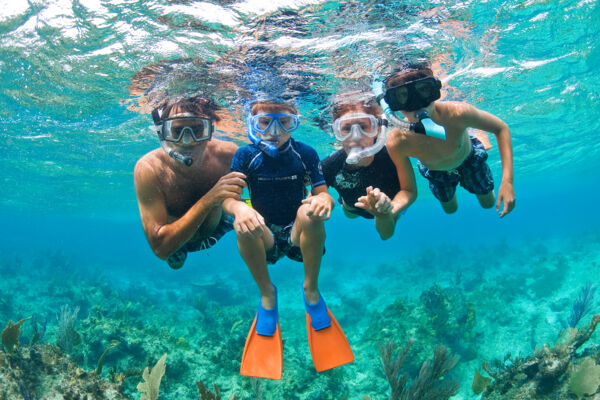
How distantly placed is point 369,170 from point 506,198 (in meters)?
2.31

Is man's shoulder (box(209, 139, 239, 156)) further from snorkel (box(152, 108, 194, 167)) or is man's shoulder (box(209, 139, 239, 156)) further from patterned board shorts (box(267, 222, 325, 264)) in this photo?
patterned board shorts (box(267, 222, 325, 264))

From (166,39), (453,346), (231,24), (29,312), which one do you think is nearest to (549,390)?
(453,346)

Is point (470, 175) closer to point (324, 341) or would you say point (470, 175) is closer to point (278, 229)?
point (278, 229)

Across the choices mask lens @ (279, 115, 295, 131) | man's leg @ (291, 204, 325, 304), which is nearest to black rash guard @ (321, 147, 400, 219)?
mask lens @ (279, 115, 295, 131)

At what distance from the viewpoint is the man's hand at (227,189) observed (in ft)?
13.6

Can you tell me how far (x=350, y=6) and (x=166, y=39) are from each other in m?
3.61

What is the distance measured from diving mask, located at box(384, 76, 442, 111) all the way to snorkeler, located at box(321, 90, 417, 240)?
1.30 ft

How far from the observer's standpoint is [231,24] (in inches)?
233

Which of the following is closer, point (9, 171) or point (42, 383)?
point (42, 383)

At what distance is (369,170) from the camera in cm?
608

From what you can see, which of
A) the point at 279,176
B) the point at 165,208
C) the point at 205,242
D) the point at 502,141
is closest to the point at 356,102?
the point at 502,141

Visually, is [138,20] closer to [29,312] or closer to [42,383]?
[42,383]

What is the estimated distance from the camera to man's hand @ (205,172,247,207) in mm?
4145

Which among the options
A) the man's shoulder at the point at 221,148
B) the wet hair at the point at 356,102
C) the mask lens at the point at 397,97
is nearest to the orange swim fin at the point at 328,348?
the man's shoulder at the point at 221,148
